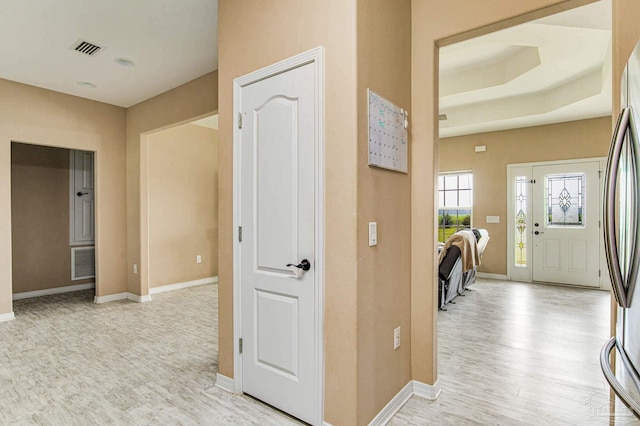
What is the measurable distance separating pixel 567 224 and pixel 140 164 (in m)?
7.06

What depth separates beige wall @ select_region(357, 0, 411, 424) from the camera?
183cm

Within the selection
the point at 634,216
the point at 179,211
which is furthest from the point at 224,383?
the point at 179,211

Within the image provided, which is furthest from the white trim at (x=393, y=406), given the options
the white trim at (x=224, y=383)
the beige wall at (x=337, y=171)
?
the white trim at (x=224, y=383)

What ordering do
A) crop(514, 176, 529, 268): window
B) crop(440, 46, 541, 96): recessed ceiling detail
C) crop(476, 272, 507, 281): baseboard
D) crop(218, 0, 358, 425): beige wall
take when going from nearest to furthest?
crop(218, 0, 358, 425): beige wall < crop(440, 46, 541, 96): recessed ceiling detail < crop(514, 176, 529, 268): window < crop(476, 272, 507, 281): baseboard

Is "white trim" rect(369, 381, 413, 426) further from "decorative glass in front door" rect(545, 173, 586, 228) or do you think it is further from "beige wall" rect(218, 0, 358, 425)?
"decorative glass in front door" rect(545, 173, 586, 228)

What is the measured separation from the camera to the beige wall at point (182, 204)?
217 inches

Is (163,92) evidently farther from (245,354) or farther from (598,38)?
(598,38)

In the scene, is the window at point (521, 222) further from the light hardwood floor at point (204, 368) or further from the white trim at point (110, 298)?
the white trim at point (110, 298)

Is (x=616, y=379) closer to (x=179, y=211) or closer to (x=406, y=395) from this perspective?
(x=406, y=395)

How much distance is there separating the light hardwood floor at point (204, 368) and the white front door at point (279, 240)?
10.1 inches

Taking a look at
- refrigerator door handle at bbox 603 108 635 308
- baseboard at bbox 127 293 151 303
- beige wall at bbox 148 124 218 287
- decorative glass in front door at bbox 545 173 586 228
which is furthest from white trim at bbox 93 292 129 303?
decorative glass in front door at bbox 545 173 586 228

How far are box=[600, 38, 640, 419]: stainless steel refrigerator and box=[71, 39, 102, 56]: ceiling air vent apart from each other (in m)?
4.06

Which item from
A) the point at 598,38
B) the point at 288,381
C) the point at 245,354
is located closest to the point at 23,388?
the point at 245,354

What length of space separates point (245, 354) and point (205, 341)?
1.29m
